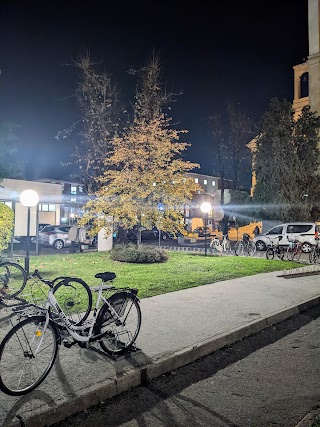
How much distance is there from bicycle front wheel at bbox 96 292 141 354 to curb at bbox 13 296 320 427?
55 centimetres

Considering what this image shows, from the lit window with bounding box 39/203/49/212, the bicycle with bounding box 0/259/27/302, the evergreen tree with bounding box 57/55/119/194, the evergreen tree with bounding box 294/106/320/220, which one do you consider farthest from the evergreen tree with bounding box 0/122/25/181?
the evergreen tree with bounding box 294/106/320/220

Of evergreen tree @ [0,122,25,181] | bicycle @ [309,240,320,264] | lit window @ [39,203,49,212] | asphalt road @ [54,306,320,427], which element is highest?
evergreen tree @ [0,122,25,181]

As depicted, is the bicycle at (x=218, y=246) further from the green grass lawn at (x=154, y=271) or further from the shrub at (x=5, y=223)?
the shrub at (x=5, y=223)

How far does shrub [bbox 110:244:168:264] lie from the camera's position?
48.6ft

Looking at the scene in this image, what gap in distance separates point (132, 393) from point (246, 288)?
6.24m

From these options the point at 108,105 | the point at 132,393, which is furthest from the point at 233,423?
the point at 108,105

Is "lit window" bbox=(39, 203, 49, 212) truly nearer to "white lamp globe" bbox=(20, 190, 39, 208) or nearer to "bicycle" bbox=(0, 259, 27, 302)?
"white lamp globe" bbox=(20, 190, 39, 208)

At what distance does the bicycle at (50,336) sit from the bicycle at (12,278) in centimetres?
382

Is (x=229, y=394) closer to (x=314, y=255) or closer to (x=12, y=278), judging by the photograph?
(x=12, y=278)

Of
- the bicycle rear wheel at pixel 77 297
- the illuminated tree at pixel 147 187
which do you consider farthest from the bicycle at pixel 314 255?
→ the bicycle rear wheel at pixel 77 297

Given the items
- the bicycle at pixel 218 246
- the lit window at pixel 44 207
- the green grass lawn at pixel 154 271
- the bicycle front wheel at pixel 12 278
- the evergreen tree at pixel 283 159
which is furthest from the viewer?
the lit window at pixel 44 207

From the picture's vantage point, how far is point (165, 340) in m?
5.56

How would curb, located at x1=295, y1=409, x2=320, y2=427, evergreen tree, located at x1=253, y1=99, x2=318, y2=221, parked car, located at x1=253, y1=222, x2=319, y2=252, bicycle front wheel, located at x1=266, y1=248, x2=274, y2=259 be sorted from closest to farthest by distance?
1. curb, located at x1=295, y1=409, x2=320, y2=427
2. bicycle front wheel, located at x1=266, y1=248, x2=274, y2=259
3. parked car, located at x1=253, y1=222, x2=319, y2=252
4. evergreen tree, located at x1=253, y1=99, x2=318, y2=221

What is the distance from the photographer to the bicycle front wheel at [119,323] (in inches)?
194
